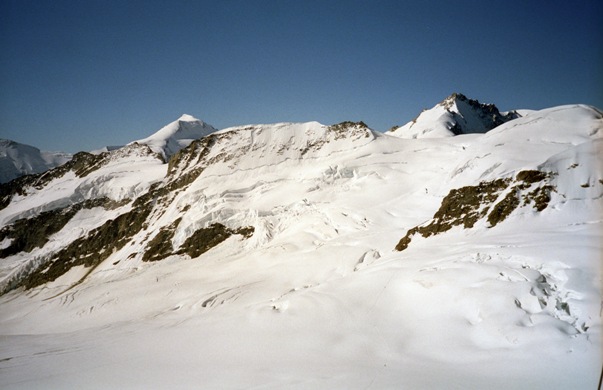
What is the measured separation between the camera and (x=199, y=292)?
25.0 m

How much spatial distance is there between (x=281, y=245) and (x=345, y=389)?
20.9m

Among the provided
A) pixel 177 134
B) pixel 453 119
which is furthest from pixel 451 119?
pixel 177 134

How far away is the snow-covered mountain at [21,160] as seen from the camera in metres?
126

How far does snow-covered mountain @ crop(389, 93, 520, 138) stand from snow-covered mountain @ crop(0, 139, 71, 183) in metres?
150

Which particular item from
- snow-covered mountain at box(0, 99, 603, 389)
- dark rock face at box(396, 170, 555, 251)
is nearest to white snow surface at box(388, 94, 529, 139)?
snow-covered mountain at box(0, 99, 603, 389)

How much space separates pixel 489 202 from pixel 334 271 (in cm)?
1067

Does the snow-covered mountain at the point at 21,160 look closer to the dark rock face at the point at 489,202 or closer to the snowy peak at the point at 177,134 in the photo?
the snowy peak at the point at 177,134

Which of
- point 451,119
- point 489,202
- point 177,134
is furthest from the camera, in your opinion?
point 177,134

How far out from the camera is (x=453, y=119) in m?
85.8

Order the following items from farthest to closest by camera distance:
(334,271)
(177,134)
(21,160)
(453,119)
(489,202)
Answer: (21,160), (177,134), (453,119), (334,271), (489,202)

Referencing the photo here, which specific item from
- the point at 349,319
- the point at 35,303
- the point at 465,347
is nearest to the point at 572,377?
the point at 465,347

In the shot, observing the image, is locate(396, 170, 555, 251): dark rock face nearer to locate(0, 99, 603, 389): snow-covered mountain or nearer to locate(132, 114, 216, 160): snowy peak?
locate(0, 99, 603, 389): snow-covered mountain

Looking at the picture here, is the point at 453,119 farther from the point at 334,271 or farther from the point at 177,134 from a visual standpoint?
the point at 177,134

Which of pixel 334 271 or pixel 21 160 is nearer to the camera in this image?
pixel 334 271
